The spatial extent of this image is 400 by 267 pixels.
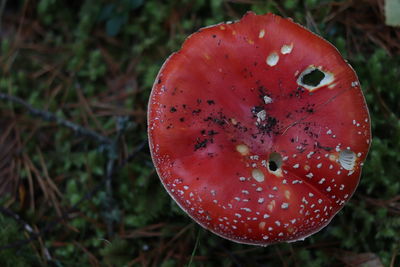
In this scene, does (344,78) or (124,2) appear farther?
(124,2)

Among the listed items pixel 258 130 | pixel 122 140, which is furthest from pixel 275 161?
pixel 122 140

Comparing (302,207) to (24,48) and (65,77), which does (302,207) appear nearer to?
(65,77)

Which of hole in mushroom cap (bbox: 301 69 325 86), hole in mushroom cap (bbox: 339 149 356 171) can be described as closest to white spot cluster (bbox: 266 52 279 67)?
hole in mushroom cap (bbox: 301 69 325 86)

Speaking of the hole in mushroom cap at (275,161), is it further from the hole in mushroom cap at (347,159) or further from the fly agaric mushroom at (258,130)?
the hole in mushroom cap at (347,159)

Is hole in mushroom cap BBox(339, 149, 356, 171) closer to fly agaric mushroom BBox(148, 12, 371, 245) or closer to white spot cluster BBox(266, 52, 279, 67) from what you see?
fly agaric mushroom BBox(148, 12, 371, 245)

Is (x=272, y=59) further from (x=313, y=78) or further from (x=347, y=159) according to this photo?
(x=347, y=159)

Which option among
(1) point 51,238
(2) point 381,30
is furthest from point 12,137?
(2) point 381,30
